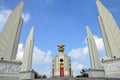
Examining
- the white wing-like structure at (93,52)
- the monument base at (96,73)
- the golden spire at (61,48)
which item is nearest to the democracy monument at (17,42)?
the monument base at (96,73)

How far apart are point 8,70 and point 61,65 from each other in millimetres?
12419

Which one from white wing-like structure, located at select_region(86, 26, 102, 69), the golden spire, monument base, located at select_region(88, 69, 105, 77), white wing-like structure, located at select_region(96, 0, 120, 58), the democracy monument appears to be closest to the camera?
the democracy monument

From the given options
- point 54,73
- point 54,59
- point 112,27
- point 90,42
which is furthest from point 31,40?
point 112,27

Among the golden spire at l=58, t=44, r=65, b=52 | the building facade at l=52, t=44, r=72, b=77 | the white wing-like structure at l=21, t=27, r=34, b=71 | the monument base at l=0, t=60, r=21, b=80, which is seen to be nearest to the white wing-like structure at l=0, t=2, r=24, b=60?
the monument base at l=0, t=60, r=21, b=80

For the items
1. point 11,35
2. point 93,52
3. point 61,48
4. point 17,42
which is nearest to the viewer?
point 11,35

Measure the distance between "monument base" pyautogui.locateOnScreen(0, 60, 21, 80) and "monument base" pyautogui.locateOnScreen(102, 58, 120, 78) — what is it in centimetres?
744

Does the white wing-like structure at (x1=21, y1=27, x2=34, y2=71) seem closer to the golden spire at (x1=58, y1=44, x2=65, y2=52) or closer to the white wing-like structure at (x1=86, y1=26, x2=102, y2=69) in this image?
the golden spire at (x1=58, y1=44, x2=65, y2=52)

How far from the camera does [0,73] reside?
1044 centimetres

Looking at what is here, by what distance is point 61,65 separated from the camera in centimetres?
2230

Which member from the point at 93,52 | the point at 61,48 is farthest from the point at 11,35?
the point at 93,52

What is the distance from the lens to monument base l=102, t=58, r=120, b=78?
1148 cm

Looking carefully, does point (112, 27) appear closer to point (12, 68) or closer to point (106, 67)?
point (106, 67)

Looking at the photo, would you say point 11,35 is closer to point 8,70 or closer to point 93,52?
point 8,70

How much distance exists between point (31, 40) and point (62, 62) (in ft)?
19.5
